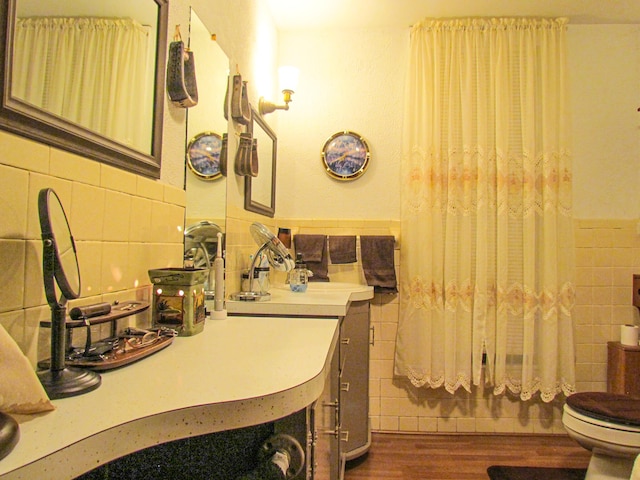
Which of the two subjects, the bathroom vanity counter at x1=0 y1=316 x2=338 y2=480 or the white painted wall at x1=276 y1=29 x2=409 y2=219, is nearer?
the bathroom vanity counter at x1=0 y1=316 x2=338 y2=480

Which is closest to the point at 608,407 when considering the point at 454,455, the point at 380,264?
the point at 454,455

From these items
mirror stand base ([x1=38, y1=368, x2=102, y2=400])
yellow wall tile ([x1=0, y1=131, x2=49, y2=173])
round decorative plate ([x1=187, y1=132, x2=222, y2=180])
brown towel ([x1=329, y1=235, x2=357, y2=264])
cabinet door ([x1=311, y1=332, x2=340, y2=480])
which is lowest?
cabinet door ([x1=311, y1=332, x2=340, y2=480])

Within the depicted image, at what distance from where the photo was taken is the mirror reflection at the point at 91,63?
82cm

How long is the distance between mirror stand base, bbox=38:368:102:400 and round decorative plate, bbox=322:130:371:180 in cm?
231

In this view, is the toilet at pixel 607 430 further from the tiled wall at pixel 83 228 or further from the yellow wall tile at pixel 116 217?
the yellow wall tile at pixel 116 217

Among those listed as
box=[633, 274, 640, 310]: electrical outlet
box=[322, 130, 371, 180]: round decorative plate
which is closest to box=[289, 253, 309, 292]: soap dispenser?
box=[322, 130, 371, 180]: round decorative plate

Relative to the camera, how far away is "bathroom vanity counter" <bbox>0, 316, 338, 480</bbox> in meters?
0.51

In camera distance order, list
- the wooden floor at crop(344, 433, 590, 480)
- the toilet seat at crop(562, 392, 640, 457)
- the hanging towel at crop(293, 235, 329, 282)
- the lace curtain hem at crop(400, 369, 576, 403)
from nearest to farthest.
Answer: the toilet seat at crop(562, 392, 640, 457) < the wooden floor at crop(344, 433, 590, 480) < the lace curtain hem at crop(400, 369, 576, 403) < the hanging towel at crop(293, 235, 329, 282)

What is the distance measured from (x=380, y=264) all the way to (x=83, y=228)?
6.46 ft

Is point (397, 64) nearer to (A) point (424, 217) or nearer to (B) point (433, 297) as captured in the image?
(A) point (424, 217)

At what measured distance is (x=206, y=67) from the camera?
5.30 ft

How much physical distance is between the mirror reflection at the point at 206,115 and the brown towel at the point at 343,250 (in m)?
1.09

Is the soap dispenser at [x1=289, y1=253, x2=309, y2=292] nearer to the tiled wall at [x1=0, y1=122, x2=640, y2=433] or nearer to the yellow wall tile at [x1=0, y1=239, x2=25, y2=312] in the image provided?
the tiled wall at [x1=0, y1=122, x2=640, y2=433]

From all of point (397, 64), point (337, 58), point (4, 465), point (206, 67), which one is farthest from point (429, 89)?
point (4, 465)
